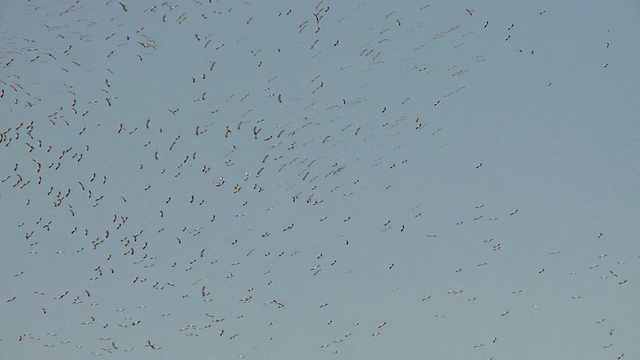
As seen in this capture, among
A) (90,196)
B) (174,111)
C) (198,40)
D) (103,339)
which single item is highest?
(198,40)

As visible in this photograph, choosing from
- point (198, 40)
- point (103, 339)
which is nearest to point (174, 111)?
point (198, 40)

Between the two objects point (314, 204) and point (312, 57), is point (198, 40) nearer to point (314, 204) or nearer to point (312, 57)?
point (312, 57)

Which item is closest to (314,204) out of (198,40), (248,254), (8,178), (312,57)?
(248,254)

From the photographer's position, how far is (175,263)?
980 centimetres

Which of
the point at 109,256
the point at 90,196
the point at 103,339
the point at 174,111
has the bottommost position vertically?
the point at 103,339

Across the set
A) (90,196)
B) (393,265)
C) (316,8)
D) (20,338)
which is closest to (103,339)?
(20,338)

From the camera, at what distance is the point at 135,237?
983 centimetres

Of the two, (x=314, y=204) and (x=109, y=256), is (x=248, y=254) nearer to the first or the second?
(x=314, y=204)

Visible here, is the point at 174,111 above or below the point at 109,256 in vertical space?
above

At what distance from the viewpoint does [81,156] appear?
9.91 metres

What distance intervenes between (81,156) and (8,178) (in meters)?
0.81

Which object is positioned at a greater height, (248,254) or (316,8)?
(316,8)

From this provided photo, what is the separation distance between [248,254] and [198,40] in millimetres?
2411

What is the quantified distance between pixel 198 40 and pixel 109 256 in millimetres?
2556
